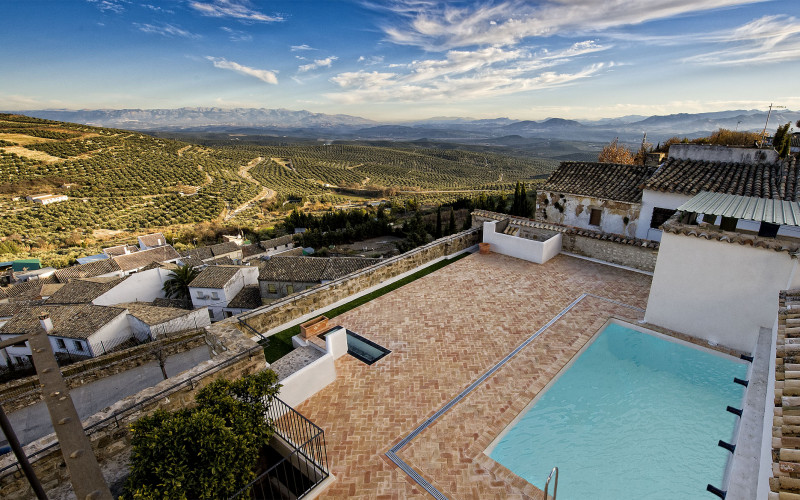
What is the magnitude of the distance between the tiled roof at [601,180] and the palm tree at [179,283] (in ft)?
99.7

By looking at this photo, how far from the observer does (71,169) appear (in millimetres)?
66312

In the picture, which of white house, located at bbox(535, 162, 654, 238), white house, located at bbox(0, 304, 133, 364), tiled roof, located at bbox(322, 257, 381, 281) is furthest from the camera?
tiled roof, located at bbox(322, 257, 381, 281)

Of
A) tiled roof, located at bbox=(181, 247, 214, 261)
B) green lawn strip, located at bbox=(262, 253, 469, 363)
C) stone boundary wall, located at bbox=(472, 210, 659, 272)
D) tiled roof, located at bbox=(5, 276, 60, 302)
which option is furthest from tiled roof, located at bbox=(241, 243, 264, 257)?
stone boundary wall, located at bbox=(472, 210, 659, 272)

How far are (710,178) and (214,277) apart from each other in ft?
111

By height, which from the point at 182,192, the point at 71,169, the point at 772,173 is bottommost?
the point at 182,192

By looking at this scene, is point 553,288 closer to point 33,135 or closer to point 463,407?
point 463,407

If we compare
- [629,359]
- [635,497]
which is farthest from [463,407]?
[629,359]

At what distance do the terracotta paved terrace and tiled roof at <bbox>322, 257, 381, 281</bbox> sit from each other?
18494 mm

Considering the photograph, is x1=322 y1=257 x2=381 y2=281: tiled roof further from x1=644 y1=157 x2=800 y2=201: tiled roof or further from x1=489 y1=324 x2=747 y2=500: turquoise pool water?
x1=489 y1=324 x2=747 y2=500: turquoise pool water

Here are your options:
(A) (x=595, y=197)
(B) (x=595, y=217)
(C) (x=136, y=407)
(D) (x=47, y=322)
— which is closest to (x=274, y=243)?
(D) (x=47, y=322)

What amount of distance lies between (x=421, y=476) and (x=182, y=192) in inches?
3096

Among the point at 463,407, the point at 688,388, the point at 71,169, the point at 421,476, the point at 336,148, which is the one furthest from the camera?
the point at 336,148

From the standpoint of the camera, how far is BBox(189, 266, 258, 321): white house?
3125cm

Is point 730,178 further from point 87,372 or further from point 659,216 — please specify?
point 87,372
